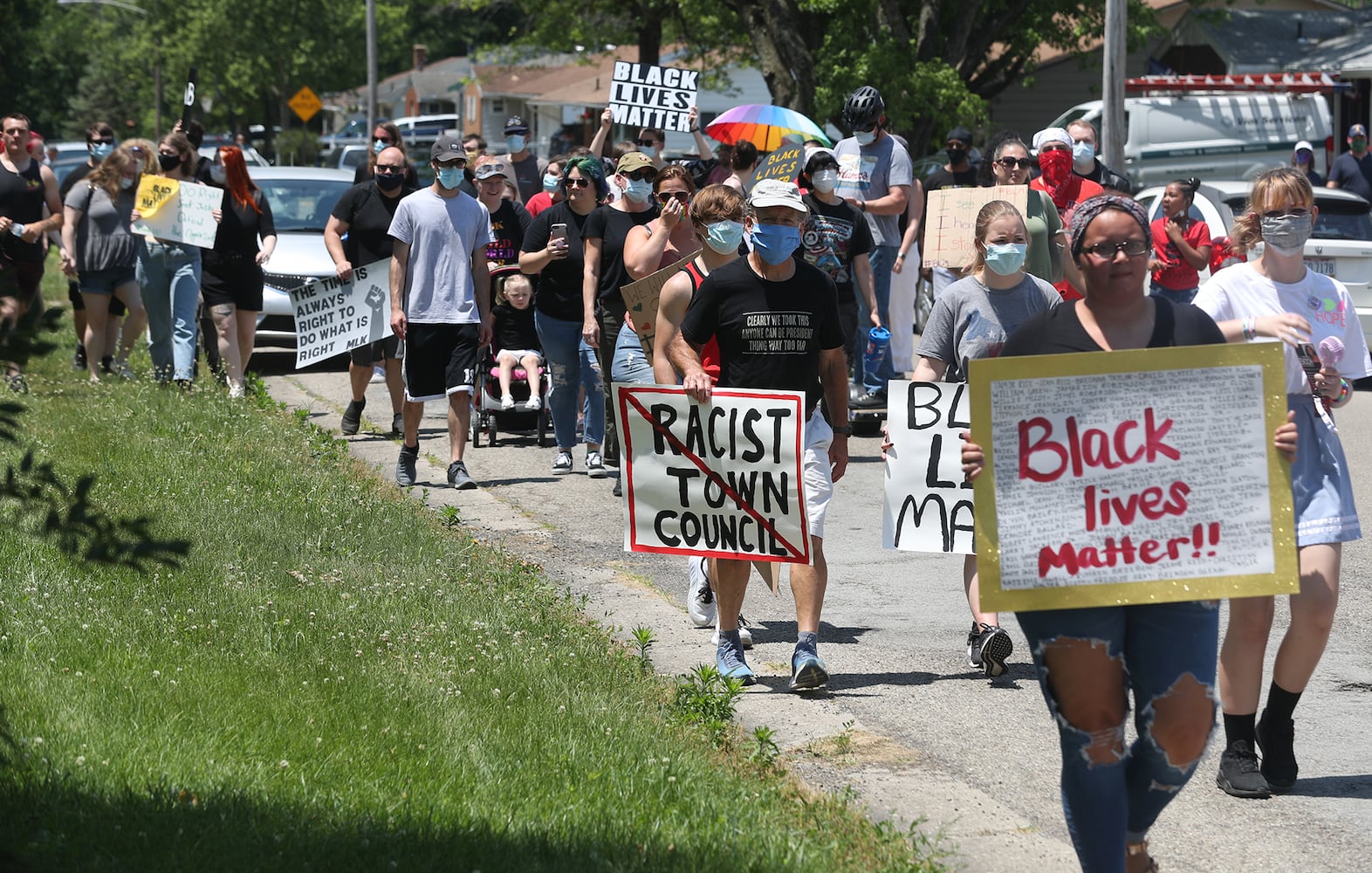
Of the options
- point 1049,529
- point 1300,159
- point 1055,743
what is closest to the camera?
point 1049,529

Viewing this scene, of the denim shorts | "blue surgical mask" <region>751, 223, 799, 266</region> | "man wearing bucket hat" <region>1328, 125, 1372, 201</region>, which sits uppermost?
"man wearing bucket hat" <region>1328, 125, 1372, 201</region>

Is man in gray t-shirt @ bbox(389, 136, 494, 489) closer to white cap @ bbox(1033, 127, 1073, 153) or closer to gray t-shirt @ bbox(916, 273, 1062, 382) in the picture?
white cap @ bbox(1033, 127, 1073, 153)

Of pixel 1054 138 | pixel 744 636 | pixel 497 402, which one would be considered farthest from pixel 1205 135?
pixel 744 636

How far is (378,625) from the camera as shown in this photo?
6590mm

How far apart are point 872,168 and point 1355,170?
10763 millimetres

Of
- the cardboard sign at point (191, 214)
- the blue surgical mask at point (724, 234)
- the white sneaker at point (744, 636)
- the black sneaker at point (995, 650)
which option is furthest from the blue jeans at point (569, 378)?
the black sneaker at point (995, 650)

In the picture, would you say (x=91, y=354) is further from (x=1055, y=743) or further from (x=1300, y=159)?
(x=1300, y=159)

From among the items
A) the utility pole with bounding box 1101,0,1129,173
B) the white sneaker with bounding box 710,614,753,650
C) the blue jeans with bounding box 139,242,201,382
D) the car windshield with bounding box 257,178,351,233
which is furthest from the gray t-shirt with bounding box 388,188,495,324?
the utility pole with bounding box 1101,0,1129,173

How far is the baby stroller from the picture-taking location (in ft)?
41.1

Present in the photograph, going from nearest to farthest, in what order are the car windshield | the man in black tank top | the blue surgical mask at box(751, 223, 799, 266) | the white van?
the blue surgical mask at box(751, 223, 799, 266)
the man in black tank top
the car windshield
the white van

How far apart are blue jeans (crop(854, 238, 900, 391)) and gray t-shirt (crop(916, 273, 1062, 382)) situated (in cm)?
603

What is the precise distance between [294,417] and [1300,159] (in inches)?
545

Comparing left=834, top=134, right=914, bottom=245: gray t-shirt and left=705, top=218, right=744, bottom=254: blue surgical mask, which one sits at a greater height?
left=834, top=134, right=914, bottom=245: gray t-shirt

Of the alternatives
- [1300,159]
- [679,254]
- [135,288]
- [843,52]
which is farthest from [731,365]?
[843,52]
